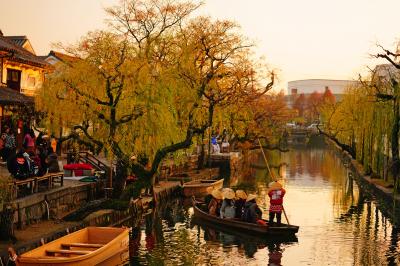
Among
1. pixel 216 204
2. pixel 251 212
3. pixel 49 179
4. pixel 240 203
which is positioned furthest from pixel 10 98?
pixel 251 212

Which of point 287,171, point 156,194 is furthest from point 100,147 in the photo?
point 287,171

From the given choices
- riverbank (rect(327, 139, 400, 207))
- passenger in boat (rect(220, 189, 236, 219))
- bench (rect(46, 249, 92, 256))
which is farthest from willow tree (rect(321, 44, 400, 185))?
bench (rect(46, 249, 92, 256))

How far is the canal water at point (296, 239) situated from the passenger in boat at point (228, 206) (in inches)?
36.9

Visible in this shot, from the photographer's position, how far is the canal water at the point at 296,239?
728 inches

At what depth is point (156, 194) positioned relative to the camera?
95.7 ft

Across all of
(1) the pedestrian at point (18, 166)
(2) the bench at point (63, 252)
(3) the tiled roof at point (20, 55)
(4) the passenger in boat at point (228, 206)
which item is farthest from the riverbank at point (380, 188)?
(3) the tiled roof at point (20, 55)

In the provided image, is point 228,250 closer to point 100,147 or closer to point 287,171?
point 100,147

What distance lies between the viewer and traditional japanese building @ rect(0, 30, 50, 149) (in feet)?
95.9

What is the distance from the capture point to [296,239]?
70.2 ft

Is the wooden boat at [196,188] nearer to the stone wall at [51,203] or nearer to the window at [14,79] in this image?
the stone wall at [51,203]

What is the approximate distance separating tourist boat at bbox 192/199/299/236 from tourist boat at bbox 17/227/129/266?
5599 mm

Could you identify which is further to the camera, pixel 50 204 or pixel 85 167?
pixel 85 167

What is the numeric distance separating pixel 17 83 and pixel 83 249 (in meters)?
21.5

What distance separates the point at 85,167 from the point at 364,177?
21.1 metres
